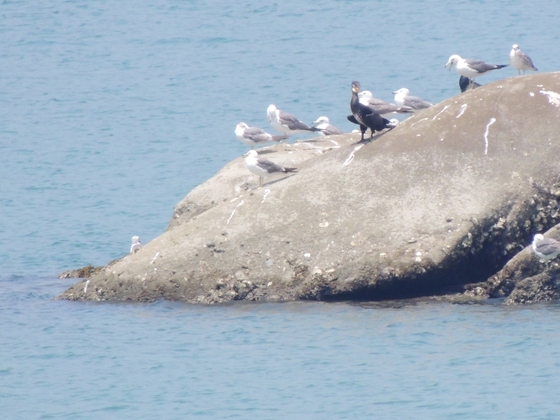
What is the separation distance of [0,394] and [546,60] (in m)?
29.7

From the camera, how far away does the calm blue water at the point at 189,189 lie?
42.3 ft

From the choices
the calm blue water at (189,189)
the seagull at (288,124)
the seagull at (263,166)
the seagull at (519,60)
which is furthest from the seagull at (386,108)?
the calm blue water at (189,189)

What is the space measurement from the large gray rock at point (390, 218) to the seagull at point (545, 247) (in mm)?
844

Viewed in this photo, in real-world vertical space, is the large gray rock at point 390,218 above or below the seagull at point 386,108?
below

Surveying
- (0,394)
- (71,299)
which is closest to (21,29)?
(71,299)

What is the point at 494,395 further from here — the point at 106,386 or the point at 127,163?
the point at 127,163

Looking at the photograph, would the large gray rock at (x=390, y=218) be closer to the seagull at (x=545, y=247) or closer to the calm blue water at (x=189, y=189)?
the calm blue water at (x=189, y=189)

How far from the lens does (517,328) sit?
13586 millimetres

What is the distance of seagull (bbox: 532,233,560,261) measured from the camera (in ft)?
45.7

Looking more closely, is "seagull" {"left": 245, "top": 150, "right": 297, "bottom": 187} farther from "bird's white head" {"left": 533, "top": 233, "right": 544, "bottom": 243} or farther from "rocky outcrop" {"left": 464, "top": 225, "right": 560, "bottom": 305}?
"bird's white head" {"left": 533, "top": 233, "right": 544, "bottom": 243}

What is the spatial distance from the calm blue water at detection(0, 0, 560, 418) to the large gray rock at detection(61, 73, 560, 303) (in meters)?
0.41

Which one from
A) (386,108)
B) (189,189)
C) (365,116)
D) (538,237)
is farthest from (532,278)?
(189,189)

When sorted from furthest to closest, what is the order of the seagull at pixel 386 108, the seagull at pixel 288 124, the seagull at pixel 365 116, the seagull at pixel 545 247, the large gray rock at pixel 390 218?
the seagull at pixel 288 124 → the seagull at pixel 386 108 → the seagull at pixel 365 116 → the large gray rock at pixel 390 218 → the seagull at pixel 545 247

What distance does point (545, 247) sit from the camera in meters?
13.9
